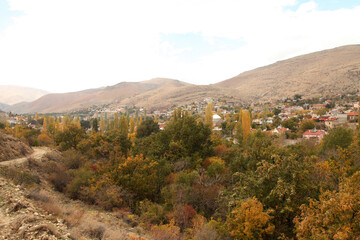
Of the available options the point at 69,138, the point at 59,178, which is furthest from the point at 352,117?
the point at 59,178

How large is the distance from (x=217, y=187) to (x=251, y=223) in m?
5.41

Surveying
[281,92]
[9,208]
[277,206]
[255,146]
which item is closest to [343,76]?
[281,92]

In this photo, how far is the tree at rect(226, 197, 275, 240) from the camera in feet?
26.2

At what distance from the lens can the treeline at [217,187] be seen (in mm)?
7632

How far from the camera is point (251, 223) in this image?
8.03 meters

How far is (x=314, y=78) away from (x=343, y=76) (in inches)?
432

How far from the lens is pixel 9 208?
739 centimetres

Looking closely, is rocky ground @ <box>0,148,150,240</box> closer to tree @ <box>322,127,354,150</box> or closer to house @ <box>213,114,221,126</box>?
tree @ <box>322,127,354,150</box>

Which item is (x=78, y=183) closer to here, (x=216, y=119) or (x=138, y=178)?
(x=138, y=178)

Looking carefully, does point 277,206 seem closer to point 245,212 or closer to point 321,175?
point 245,212

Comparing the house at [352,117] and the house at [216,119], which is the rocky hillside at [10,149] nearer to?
the house at [216,119]

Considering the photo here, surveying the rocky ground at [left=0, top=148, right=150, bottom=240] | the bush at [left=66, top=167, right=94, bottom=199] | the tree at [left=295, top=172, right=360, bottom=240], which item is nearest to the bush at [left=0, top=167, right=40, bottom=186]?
the rocky ground at [left=0, top=148, right=150, bottom=240]

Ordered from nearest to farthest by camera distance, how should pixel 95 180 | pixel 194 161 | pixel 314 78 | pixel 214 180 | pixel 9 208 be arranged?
pixel 9 208 → pixel 95 180 → pixel 214 180 → pixel 194 161 → pixel 314 78

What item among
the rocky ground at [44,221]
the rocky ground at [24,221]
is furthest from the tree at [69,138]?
the rocky ground at [24,221]
